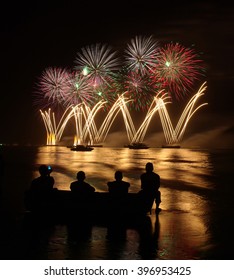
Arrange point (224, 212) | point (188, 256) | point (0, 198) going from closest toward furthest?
point (188, 256) → point (224, 212) → point (0, 198)

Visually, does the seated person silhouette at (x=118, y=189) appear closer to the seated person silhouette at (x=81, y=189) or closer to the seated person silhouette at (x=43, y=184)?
the seated person silhouette at (x=81, y=189)

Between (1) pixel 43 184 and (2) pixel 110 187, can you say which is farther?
(1) pixel 43 184

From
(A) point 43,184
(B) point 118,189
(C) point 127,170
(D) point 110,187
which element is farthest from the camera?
(C) point 127,170

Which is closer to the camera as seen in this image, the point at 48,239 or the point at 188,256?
the point at 188,256

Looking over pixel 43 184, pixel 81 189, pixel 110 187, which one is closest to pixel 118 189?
pixel 110 187

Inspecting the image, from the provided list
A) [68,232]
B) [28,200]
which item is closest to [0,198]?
[28,200]

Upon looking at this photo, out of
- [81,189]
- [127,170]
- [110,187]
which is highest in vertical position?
[127,170]

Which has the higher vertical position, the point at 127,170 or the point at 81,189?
the point at 127,170

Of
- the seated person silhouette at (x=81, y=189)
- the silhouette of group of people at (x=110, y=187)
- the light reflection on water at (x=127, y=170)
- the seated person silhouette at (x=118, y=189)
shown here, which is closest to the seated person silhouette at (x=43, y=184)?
the silhouette of group of people at (x=110, y=187)

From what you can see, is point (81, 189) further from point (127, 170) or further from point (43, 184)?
point (127, 170)
